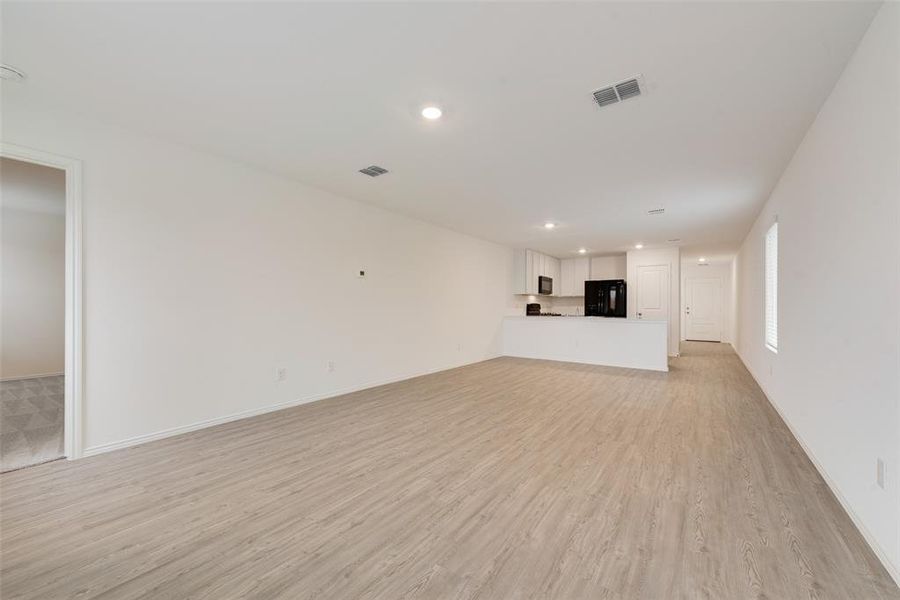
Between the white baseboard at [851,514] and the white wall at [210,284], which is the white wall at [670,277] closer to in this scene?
the white baseboard at [851,514]

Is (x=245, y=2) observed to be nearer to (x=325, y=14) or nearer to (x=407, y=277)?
(x=325, y=14)

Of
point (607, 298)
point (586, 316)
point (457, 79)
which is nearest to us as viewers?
point (457, 79)

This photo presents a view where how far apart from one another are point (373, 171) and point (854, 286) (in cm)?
379

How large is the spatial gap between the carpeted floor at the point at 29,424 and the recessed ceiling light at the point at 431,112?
380 cm

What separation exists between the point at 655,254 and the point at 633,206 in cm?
425

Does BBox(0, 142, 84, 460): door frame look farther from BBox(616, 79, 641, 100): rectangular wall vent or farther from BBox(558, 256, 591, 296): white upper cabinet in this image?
BBox(558, 256, 591, 296): white upper cabinet

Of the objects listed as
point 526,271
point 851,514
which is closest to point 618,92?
point 851,514

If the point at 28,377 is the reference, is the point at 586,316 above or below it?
above

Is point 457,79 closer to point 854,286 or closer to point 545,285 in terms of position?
point 854,286

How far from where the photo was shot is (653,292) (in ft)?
27.7

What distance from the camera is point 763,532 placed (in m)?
1.84

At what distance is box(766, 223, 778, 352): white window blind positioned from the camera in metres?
4.13

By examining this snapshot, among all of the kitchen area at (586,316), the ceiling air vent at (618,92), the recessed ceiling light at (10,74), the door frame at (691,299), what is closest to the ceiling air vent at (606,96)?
the ceiling air vent at (618,92)

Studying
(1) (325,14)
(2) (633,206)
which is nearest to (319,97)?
(1) (325,14)
